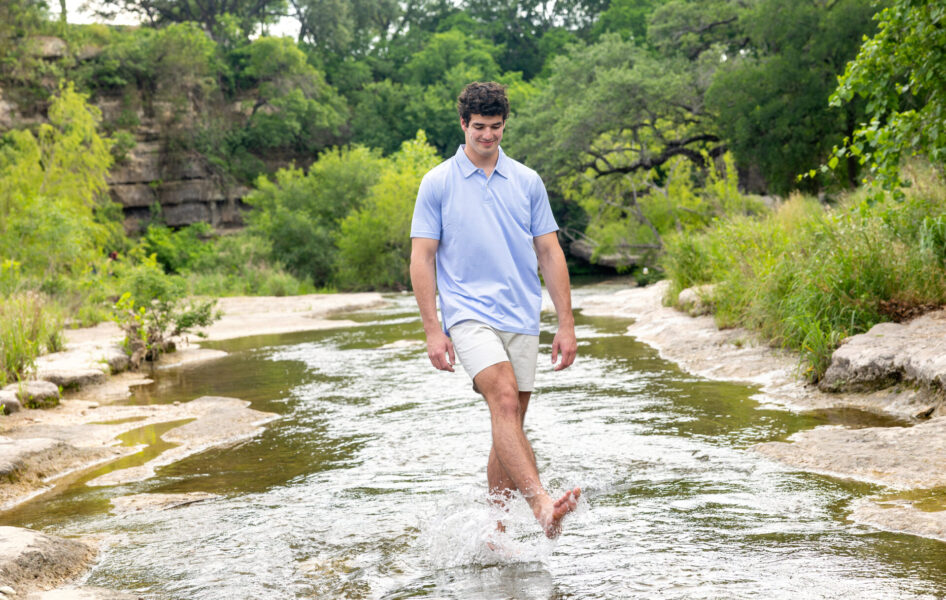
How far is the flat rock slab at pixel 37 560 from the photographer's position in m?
3.63

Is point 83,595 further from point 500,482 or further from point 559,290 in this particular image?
point 559,290

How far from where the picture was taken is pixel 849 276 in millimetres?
8188

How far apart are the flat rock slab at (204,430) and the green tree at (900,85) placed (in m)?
5.53

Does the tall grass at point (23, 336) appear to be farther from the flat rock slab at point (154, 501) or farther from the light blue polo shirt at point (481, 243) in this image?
the light blue polo shirt at point (481, 243)

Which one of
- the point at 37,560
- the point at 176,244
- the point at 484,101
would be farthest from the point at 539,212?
the point at 176,244

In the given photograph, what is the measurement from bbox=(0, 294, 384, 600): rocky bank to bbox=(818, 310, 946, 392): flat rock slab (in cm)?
489

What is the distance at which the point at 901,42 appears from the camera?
7.72 m

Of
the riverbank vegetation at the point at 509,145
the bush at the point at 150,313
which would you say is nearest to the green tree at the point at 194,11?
the riverbank vegetation at the point at 509,145

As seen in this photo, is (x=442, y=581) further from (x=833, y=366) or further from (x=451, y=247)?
(x=833, y=366)

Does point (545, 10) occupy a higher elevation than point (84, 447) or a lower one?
higher

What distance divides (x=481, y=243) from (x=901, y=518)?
7.48 feet

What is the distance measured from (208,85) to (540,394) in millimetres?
42205

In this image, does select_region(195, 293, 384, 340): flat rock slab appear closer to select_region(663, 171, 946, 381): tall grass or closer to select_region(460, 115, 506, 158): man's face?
select_region(663, 171, 946, 381): tall grass

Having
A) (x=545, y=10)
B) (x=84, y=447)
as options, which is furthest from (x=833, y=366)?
(x=545, y=10)
